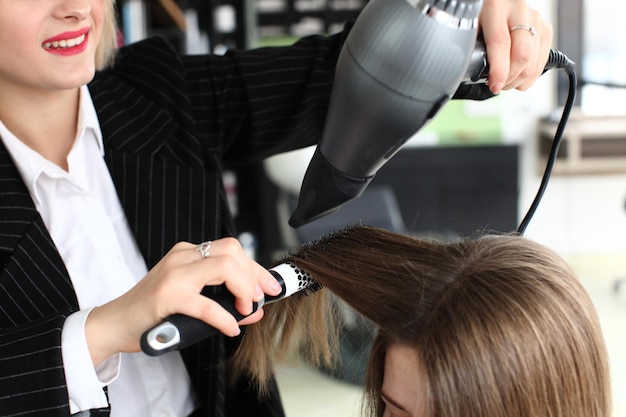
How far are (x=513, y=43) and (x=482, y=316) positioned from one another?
271 millimetres

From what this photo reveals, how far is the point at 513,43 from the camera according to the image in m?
0.70

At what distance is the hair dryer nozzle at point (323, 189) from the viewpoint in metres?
0.63

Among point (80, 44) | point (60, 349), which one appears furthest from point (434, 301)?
point (80, 44)

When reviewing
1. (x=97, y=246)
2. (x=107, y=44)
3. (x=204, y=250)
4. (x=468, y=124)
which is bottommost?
(x=468, y=124)

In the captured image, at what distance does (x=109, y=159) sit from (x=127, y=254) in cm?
13

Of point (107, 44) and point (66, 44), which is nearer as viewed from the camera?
point (66, 44)

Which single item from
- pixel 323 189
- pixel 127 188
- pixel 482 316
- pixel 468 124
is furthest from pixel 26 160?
pixel 468 124

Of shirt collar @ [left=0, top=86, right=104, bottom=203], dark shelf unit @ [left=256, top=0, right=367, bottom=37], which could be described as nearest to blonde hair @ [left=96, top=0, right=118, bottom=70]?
shirt collar @ [left=0, top=86, right=104, bottom=203]

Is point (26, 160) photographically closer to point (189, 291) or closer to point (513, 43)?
point (189, 291)

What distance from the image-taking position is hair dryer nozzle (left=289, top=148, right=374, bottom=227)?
628 millimetres

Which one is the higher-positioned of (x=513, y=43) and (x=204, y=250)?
(x=513, y=43)

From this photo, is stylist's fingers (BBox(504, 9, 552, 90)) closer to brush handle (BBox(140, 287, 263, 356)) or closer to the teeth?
brush handle (BBox(140, 287, 263, 356))

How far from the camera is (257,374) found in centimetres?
100

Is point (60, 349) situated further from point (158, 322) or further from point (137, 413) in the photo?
point (137, 413)
